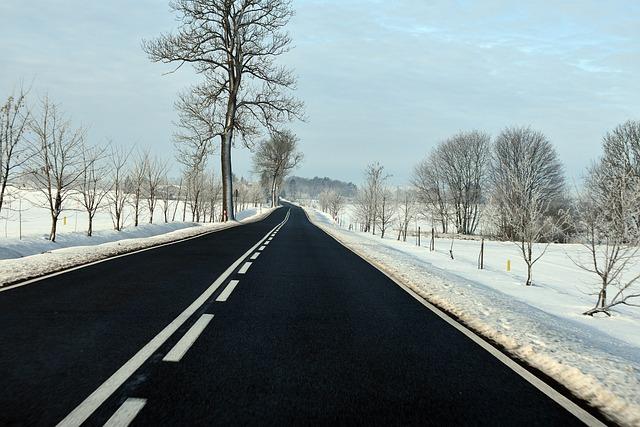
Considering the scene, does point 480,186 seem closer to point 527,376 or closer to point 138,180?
point 138,180

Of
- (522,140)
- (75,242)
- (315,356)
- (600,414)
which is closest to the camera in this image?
(600,414)

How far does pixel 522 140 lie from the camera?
5138cm

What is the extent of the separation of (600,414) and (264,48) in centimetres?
2806

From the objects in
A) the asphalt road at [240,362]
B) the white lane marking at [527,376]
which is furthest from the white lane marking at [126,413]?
the white lane marking at [527,376]

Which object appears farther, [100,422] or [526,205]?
[526,205]

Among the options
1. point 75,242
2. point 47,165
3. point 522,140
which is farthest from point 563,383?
point 522,140

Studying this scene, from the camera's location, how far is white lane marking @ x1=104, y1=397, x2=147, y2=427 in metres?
2.62

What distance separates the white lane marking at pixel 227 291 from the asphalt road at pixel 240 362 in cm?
3

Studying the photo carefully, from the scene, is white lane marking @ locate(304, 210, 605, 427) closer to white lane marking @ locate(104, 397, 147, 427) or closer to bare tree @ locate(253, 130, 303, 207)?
white lane marking @ locate(104, 397, 147, 427)

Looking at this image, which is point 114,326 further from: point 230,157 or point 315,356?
point 230,157

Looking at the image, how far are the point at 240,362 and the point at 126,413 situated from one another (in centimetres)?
118

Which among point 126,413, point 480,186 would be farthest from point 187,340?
point 480,186

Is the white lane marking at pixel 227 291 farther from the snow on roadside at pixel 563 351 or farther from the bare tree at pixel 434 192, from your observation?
the bare tree at pixel 434 192

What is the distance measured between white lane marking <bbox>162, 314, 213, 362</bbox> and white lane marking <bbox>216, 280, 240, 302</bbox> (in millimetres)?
1055
